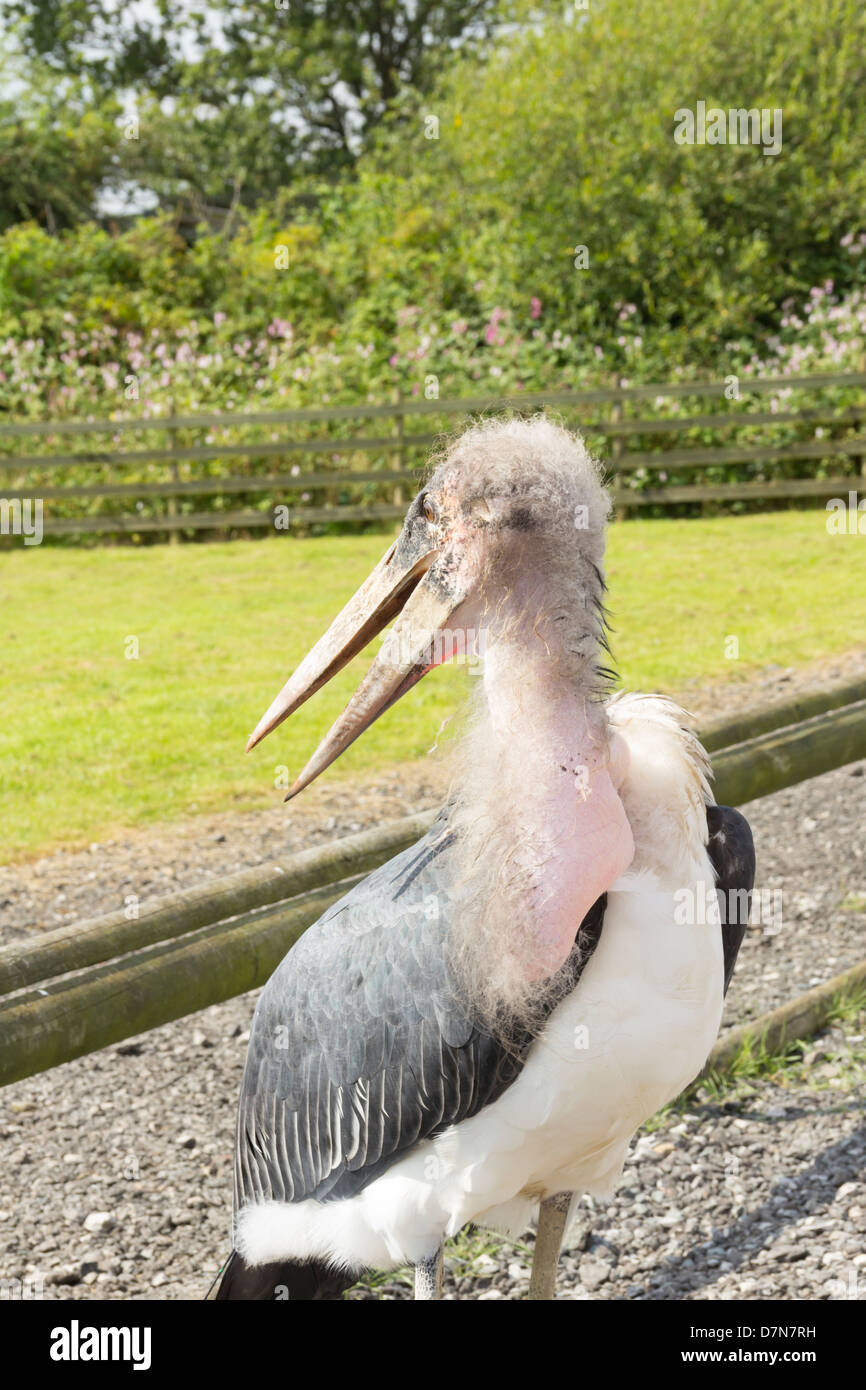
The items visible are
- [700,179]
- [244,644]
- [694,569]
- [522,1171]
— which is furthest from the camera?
[700,179]

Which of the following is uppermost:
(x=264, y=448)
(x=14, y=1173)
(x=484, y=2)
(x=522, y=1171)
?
(x=484, y=2)

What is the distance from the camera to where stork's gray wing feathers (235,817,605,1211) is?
6.91 ft

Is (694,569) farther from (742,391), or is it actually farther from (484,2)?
(484,2)

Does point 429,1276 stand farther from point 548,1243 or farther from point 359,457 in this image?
point 359,457

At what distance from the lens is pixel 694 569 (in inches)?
427

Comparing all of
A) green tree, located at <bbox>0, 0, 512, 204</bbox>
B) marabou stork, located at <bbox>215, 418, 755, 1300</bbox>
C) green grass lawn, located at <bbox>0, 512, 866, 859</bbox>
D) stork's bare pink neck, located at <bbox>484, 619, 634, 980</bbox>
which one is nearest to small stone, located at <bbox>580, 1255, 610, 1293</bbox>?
marabou stork, located at <bbox>215, 418, 755, 1300</bbox>

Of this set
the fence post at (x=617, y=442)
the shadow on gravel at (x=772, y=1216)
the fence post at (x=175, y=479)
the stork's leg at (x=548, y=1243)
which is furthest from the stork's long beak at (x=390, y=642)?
the fence post at (x=175, y=479)

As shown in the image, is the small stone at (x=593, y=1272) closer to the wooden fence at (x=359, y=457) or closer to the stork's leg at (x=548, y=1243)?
the stork's leg at (x=548, y=1243)

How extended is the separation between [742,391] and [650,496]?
4.80 feet

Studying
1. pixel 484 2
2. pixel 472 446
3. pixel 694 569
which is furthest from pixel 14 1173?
pixel 484 2

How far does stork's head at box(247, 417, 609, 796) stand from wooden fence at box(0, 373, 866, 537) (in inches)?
427

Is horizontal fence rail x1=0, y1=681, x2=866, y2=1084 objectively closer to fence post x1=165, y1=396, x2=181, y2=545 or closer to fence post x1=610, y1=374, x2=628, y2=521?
fence post x1=610, y1=374, x2=628, y2=521

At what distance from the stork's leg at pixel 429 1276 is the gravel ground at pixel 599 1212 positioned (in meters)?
0.71

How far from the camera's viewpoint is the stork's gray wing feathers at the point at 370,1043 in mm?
2107
